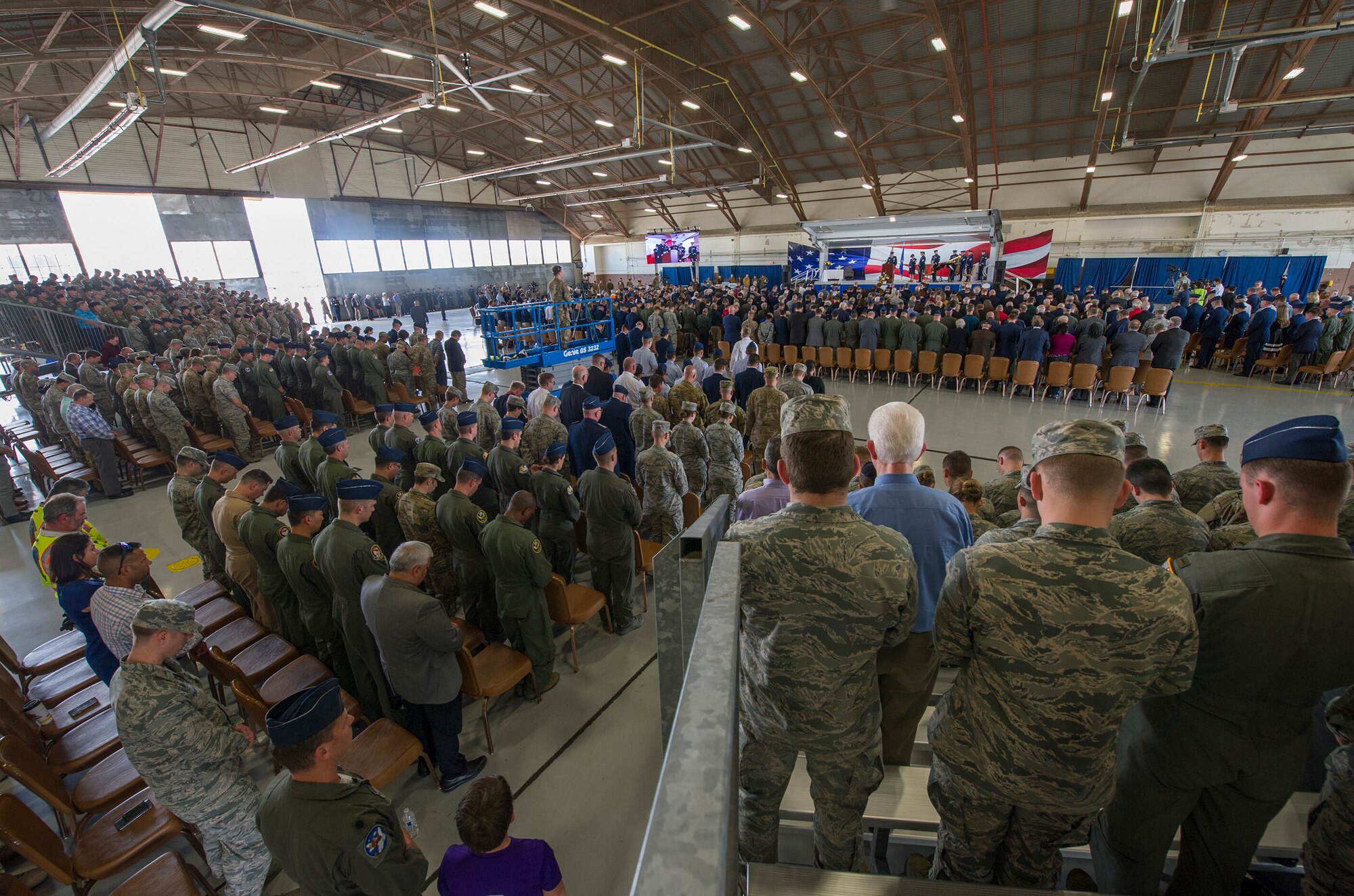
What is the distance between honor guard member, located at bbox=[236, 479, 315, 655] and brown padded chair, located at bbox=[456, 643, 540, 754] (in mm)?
1400

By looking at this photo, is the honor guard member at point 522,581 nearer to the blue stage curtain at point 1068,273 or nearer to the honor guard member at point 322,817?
the honor guard member at point 322,817

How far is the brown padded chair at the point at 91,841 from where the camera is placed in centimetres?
206

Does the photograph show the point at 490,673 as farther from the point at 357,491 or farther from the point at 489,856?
the point at 489,856

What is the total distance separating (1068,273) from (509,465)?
23.9 meters

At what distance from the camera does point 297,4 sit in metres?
13.3

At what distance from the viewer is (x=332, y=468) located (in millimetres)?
4688

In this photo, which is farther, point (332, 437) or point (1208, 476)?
point (332, 437)

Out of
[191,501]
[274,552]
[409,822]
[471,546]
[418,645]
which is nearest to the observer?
[409,822]

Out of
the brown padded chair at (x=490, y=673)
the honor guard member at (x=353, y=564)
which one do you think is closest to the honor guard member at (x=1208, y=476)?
the brown padded chair at (x=490, y=673)

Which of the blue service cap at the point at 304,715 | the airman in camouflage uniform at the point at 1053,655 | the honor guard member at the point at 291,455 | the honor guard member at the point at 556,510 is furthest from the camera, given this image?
the honor guard member at the point at 291,455

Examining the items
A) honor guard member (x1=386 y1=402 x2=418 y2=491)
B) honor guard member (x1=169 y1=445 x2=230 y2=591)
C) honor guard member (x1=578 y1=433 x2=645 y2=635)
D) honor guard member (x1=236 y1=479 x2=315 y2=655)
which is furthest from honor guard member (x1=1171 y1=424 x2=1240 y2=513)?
honor guard member (x1=169 y1=445 x2=230 y2=591)

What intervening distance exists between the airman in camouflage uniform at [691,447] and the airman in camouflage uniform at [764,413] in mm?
1247

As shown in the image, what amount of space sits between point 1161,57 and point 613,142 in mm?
18612

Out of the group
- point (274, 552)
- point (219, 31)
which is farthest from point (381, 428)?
point (219, 31)
